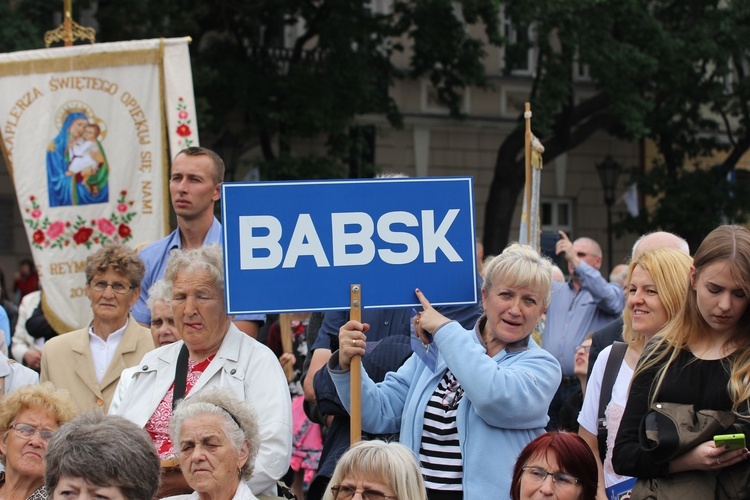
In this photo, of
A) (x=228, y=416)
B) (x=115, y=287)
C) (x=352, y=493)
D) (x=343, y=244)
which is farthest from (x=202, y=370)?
(x=115, y=287)

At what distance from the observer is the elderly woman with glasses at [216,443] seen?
183 inches

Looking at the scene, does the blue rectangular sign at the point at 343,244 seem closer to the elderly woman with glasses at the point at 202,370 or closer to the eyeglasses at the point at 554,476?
the elderly woman with glasses at the point at 202,370

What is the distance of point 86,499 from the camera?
13.0ft

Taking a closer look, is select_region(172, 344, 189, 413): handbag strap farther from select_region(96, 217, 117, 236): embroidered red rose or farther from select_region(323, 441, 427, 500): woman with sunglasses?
select_region(96, 217, 117, 236): embroidered red rose

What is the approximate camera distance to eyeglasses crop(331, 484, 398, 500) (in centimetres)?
447

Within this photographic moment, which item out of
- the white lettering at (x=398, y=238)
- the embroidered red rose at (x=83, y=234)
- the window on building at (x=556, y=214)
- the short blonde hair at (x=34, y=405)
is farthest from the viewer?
the window on building at (x=556, y=214)

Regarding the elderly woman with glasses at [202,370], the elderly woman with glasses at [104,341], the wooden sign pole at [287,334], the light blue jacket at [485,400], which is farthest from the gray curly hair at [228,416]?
the wooden sign pole at [287,334]

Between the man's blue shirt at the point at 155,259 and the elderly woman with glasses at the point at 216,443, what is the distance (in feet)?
6.64

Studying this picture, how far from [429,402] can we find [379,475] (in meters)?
0.58

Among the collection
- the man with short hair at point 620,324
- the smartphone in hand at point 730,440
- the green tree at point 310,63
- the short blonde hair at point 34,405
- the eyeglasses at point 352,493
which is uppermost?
the green tree at point 310,63

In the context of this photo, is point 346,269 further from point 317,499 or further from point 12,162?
point 12,162

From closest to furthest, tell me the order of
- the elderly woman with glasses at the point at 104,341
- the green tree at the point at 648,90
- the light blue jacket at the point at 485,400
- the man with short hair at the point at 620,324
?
the light blue jacket at the point at 485,400
the man with short hair at the point at 620,324
the elderly woman with glasses at the point at 104,341
the green tree at the point at 648,90

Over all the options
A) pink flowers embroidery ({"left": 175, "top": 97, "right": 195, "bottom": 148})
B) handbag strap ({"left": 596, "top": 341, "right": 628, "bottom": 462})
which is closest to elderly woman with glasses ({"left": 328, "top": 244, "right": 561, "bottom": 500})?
handbag strap ({"left": 596, "top": 341, "right": 628, "bottom": 462})

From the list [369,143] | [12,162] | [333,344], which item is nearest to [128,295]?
[333,344]
